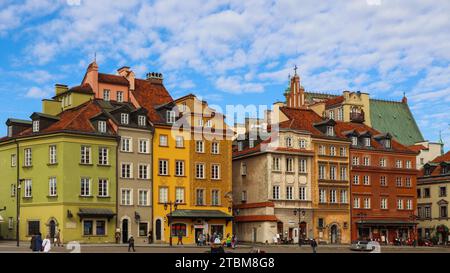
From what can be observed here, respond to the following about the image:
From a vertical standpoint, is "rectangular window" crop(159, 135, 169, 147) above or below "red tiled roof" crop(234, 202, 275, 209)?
above

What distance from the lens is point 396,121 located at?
11438 cm

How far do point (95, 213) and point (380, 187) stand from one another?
39509mm

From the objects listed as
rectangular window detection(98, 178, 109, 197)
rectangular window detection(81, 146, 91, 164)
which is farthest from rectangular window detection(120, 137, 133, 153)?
rectangular window detection(98, 178, 109, 197)

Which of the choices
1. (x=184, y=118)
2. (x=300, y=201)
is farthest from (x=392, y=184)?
(x=184, y=118)

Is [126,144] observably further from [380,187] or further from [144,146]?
[380,187]

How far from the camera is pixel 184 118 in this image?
250 feet

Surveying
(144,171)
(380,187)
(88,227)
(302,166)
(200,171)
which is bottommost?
(88,227)

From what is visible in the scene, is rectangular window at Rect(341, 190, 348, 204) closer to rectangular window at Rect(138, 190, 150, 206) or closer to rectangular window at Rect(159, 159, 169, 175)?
rectangular window at Rect(159, 159, 169, 175)

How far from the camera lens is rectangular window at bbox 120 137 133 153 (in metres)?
71.8

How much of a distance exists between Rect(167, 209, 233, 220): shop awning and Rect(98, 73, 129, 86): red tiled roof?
15.8 meters

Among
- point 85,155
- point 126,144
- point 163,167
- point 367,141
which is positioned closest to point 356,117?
point 367,141

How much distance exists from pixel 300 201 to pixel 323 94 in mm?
43288

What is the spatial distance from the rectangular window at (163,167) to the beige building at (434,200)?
41484 mm
